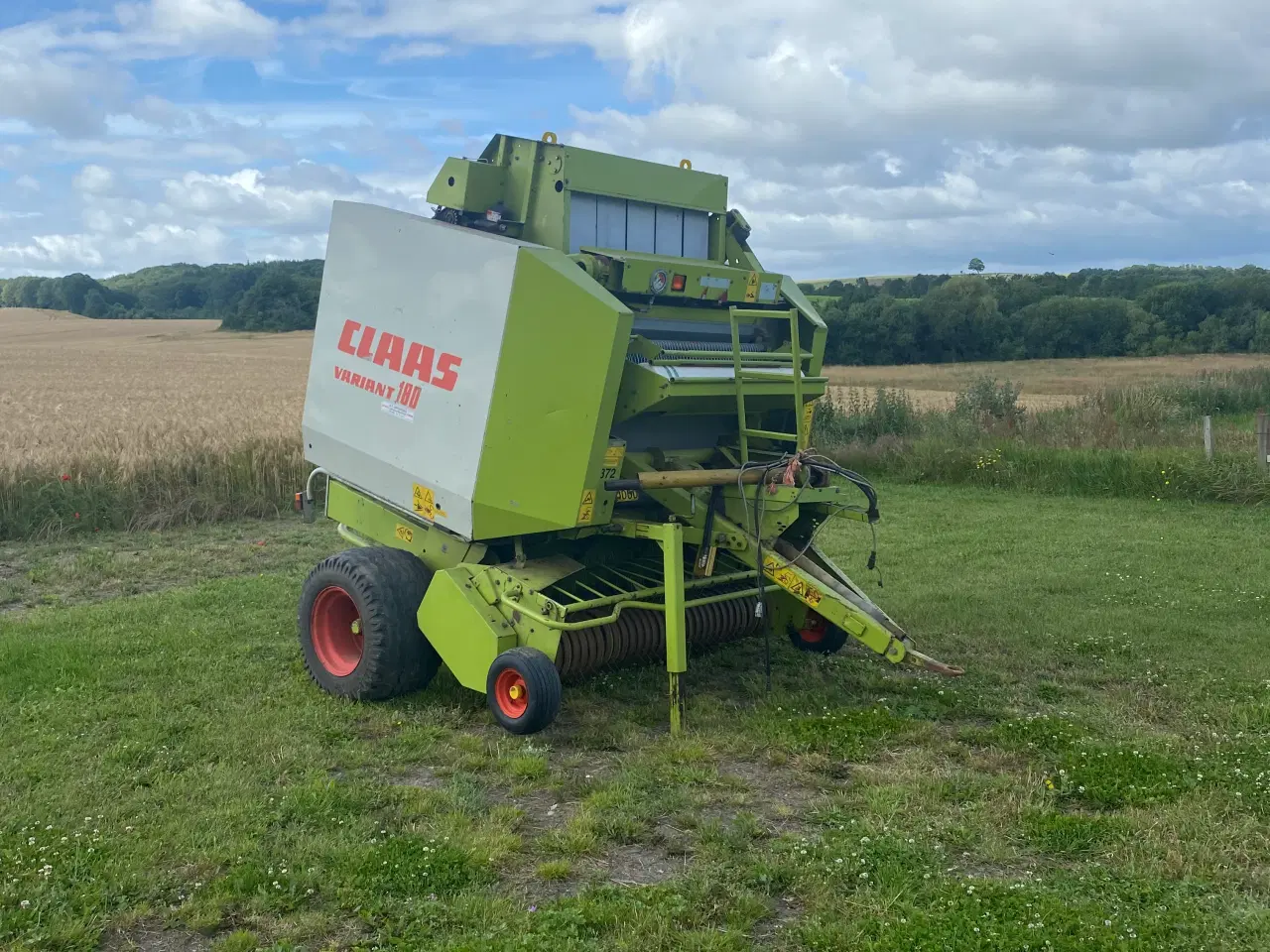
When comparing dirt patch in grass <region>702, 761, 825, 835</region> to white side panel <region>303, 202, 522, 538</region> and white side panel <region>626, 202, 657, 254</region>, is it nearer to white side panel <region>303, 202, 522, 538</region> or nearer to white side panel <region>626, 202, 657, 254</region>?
white side panel <region>303, 202, 522, 538</region>

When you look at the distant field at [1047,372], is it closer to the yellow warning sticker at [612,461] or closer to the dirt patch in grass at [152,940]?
the yellow warning sticker at [612,461]

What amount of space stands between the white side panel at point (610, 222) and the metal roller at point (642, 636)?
2255mm

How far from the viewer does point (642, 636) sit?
6516 mm

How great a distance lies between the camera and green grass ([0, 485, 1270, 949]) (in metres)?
3.84

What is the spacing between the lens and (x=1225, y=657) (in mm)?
7105

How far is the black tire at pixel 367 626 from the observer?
614 cm

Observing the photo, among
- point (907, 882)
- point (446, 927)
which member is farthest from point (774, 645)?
point (446, 927)

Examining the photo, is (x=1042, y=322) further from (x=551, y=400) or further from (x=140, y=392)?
(x=551, y=400)

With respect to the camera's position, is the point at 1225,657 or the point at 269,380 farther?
the point at 269,380

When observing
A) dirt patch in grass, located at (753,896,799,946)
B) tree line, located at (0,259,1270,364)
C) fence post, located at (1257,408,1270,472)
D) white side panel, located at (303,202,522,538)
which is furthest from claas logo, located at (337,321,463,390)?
tree line, located at (0,259,1270,364)

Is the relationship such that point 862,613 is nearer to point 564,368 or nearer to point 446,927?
point 564,368

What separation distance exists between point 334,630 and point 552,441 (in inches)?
78.1

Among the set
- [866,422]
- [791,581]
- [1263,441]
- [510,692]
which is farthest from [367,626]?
[866,422]

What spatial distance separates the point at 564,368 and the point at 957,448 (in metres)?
11.5
